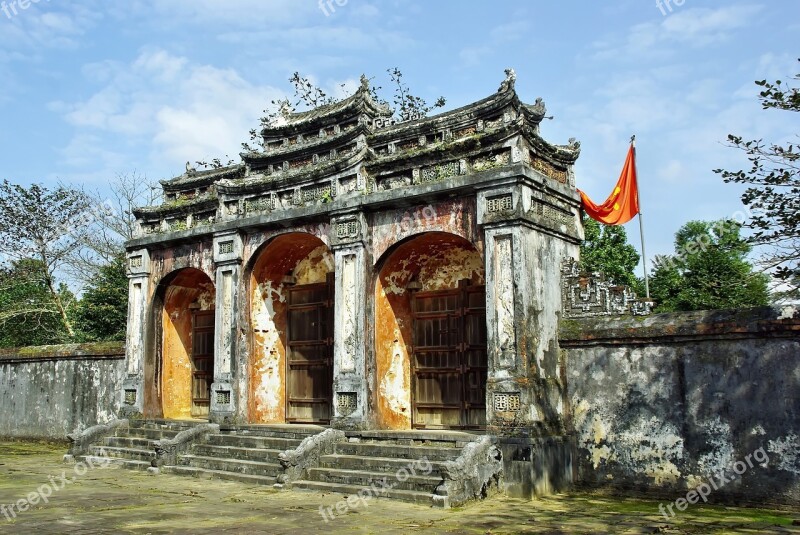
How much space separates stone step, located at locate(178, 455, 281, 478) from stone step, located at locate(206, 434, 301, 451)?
19.0 inches

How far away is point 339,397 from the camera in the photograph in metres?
12.0

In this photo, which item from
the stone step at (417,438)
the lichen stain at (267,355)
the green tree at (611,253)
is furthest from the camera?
the green tree at (611,253)

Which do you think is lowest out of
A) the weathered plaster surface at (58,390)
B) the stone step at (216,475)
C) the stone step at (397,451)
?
the stone step at (216,475)

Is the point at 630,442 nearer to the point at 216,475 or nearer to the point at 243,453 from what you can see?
the point at 243,453

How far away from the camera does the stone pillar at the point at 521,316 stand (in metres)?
10.2

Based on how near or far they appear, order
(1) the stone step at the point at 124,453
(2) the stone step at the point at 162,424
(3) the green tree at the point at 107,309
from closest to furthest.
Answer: (1) the stone step at the point at 124,453 → (2) the stone step at the point at 162,424 → (3) the green tree at the point at 107,309

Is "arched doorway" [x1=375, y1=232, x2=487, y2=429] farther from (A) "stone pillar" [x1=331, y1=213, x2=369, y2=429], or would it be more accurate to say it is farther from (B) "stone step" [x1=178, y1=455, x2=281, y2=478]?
(B) "stone step" [x1=178, y1=455, x2=281, y2=478]

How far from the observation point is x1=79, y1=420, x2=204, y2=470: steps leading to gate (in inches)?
522

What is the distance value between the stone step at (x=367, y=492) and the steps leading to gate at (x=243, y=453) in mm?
707

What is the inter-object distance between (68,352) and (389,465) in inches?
395

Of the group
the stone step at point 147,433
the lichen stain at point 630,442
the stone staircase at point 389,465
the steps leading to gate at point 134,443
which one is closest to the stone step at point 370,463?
the stone staircase at point 389,465

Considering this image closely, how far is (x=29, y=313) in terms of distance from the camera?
78.6 feet

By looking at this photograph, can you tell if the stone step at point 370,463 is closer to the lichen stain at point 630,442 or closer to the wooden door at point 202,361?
the lichen stain at point 630,442

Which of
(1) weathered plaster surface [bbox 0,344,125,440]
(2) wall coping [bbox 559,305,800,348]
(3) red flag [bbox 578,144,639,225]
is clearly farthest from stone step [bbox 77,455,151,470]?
(3) red flag [bbox 578,144,639,225]
